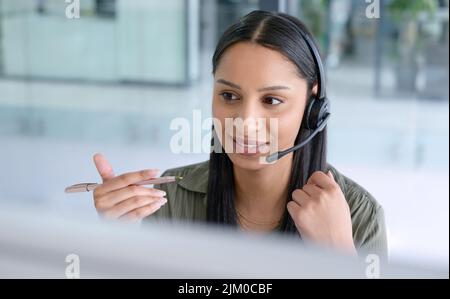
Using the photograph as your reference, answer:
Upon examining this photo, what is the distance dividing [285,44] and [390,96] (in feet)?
10.4

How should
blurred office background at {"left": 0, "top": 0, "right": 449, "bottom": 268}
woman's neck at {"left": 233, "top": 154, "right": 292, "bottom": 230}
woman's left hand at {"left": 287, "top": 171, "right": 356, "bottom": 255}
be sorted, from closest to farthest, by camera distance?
woman's left hand at {"left": 287, "top": 171, "right": 356, "bottom": 255} < woman's neck at {"left": 233, "top": 154, "right": 292, "bottom": 230} < blurred office background at {"left": 0, "top": 0, "right": 449, "bottom": 268}

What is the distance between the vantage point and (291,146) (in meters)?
0.84

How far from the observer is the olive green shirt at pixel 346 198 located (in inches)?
32.9

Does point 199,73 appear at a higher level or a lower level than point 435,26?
lower

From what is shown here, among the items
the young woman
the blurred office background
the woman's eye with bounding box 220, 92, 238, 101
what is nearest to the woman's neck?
the young woman

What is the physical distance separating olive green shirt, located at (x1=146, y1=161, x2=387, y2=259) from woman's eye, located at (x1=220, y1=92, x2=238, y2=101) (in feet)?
0.51

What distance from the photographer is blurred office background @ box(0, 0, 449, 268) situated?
3.30 metres

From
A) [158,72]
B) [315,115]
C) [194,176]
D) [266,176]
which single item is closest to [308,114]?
[315,115]

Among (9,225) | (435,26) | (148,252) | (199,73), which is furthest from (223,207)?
(435,26)

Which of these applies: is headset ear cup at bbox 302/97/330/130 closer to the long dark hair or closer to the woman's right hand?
the long dark hair

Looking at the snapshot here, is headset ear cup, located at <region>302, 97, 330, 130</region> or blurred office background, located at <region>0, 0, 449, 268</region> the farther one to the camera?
blurred office background, located at <region>0, 0, 449, 268</region>

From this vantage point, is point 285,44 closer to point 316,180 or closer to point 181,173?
point 316,180

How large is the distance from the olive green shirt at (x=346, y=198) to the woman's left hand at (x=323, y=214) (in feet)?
0.23

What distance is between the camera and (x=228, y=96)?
795 mm
